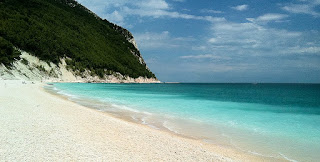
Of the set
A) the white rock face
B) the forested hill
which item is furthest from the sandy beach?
the forested hill

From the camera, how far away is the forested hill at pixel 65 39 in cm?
6238

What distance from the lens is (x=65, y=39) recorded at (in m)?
81.5

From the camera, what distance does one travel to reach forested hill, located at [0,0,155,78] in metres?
62.4

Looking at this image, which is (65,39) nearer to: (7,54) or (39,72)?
(39,72)

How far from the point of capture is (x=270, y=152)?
25.5ft

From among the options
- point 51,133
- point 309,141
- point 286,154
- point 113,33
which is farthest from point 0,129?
point 113,33

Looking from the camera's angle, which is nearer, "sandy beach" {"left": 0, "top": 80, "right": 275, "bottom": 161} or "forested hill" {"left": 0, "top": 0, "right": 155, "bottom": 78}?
"sandy beach" {"left": 0, "top": 80, "right": 275, "bottom": 161}

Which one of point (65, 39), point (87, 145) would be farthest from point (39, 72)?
point (87, 145)

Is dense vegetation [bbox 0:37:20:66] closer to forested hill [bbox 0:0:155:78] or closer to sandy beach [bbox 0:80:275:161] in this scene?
forested hill [bbox 0:0:155:78]

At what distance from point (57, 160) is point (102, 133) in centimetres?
275

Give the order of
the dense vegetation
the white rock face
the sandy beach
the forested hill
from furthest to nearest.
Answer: the forested hill
the white rock face
the dense vegetation
the sandy beach

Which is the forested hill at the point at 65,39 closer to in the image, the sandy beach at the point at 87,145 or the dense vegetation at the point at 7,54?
the dense vegetation at the point at 7,54

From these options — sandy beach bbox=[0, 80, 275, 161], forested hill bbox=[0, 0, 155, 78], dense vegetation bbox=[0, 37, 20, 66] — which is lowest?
sandy beach bbox=[0, 80, 275, 161]

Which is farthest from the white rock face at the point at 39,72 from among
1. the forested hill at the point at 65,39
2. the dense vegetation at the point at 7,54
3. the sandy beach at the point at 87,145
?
the sandy beach at the point at 87,145
